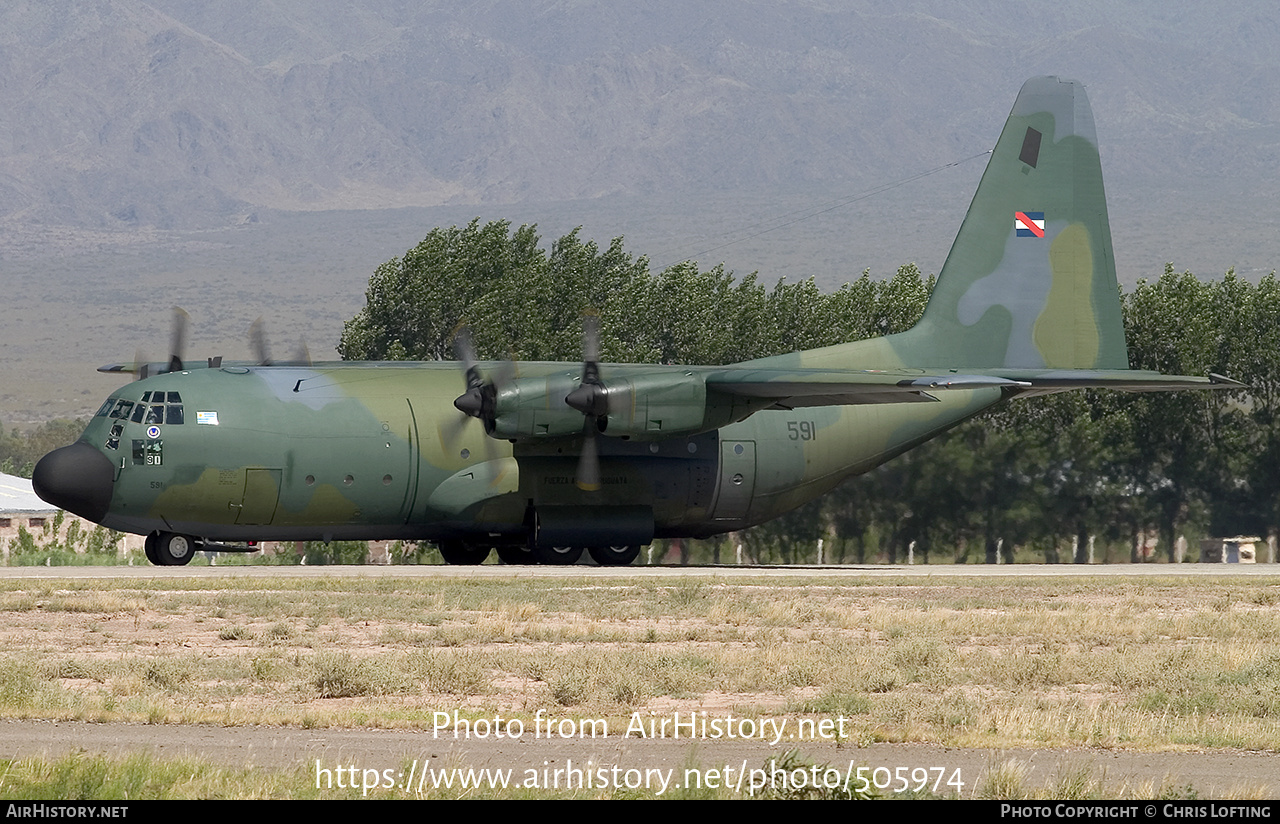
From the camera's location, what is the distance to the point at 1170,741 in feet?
49.0

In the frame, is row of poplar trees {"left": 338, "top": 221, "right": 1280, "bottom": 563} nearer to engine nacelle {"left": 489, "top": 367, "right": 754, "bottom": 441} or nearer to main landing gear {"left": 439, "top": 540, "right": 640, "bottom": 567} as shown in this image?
main landing gear {"left": 439, "top": 540, "right": 640, "bottom": 567}

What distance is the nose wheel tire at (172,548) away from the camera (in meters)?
34.8

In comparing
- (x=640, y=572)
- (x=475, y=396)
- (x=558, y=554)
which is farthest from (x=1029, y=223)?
(x=475, y=396)

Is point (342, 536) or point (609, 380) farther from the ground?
point (609, 380)

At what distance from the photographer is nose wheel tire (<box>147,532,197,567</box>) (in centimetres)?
3478

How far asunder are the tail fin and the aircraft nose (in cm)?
1858

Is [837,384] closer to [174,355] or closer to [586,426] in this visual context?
[586,426]

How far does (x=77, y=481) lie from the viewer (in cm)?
3234

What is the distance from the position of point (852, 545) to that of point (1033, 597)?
1900cm

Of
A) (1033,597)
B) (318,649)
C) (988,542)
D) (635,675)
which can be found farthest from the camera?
(988,542)

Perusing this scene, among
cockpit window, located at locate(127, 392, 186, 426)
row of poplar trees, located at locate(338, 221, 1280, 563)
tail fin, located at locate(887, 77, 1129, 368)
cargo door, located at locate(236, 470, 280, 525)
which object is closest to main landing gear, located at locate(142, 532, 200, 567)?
cargo door, located at locate(236, 470, 280, 525)
